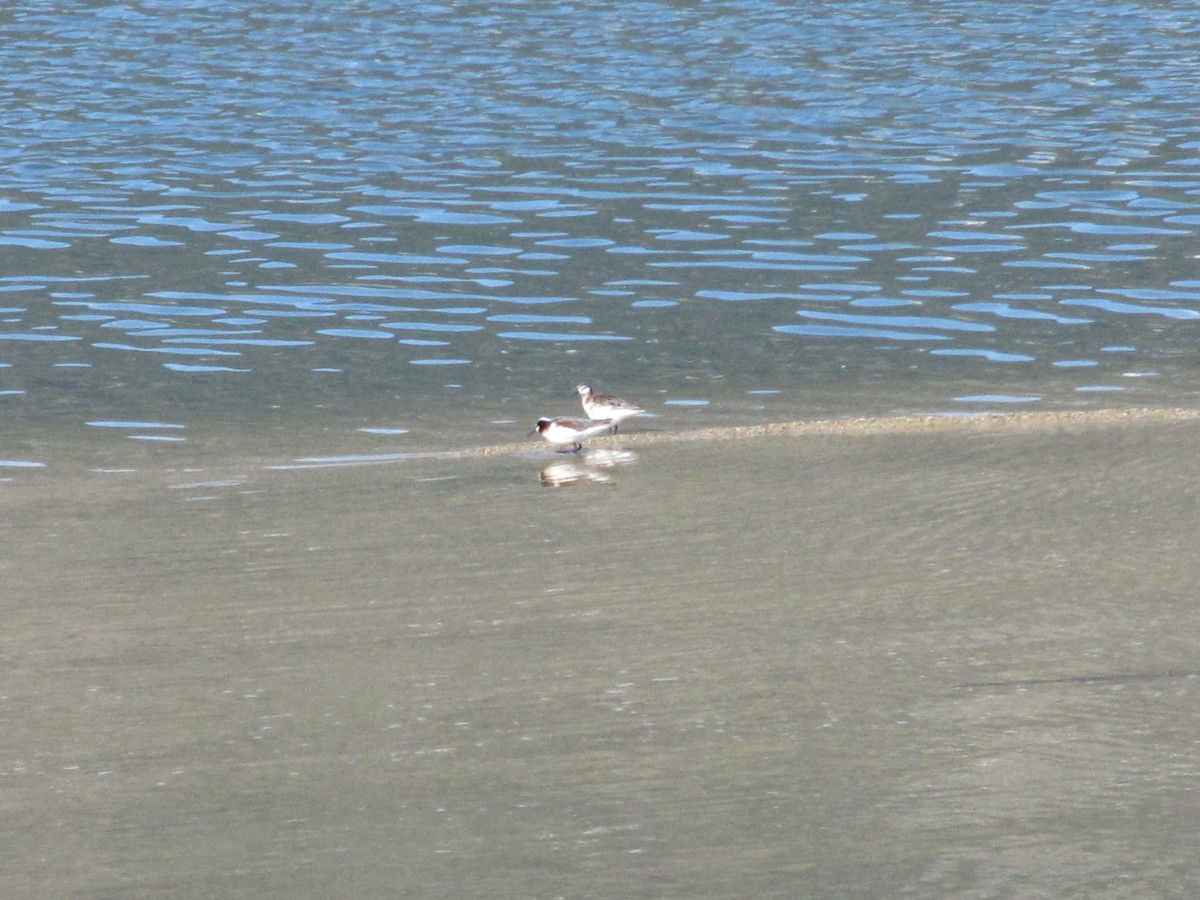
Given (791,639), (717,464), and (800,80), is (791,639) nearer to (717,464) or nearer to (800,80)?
(717,464)

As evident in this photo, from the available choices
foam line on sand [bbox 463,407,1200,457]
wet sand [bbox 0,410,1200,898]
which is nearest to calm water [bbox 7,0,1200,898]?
wet sand [bbox 0,410,1200,898]

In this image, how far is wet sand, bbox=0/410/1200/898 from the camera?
6.57 meters

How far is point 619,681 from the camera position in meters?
8.12

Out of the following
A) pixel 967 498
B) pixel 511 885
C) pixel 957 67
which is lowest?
pixel 957 67

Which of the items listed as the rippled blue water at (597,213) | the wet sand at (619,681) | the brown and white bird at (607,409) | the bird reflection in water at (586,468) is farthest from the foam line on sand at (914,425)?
the wet sand at (619,681)

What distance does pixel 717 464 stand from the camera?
12281 millimetres

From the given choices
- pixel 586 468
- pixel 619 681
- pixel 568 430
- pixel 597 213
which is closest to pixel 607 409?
pixel 568 430

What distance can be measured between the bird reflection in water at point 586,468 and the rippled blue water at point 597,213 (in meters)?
1.58

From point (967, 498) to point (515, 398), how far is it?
4906mm

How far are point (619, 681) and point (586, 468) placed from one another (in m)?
4.45

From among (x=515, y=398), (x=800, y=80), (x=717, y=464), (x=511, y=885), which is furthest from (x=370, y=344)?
(x=800, y=80)

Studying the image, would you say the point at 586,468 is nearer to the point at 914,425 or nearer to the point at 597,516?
the point at 597,516

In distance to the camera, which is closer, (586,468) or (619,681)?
(619,681)

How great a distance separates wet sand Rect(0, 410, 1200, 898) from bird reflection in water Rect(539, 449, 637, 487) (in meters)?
0.14
